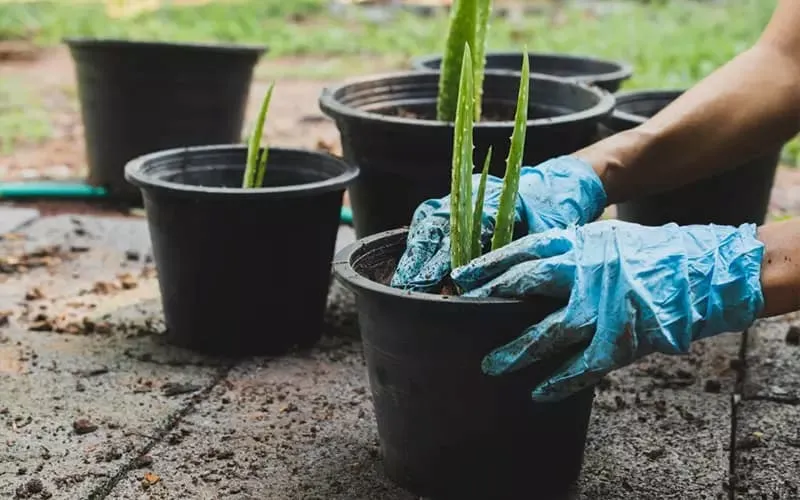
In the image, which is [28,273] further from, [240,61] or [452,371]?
[452,371]

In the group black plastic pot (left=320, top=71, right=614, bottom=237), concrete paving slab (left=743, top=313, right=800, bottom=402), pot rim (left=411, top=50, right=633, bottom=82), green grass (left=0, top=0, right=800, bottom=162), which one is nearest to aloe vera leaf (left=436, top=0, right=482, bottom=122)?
black plastic pot (left=320, top=71, right=614, bottom=237)

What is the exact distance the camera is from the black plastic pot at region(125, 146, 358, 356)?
8.84ft

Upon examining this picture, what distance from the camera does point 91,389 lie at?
102 inches

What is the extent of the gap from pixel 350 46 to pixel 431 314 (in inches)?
242

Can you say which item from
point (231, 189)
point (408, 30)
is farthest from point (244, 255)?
point (408, 30)

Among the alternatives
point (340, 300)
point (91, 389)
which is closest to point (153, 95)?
point (340, 300)

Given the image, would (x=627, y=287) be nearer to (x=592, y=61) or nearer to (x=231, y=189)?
(x=231, y=189)

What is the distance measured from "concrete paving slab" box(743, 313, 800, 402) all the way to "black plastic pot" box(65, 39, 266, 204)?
87.8 inches

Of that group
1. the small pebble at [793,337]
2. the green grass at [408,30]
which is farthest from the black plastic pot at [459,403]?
the green grass at [408,30]

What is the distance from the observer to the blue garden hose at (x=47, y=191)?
4273 millimetres

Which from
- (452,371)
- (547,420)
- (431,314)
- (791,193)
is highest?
(431,314)

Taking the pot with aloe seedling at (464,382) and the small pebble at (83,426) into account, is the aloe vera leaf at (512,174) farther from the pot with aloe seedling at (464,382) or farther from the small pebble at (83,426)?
the small pebble at (83,426)

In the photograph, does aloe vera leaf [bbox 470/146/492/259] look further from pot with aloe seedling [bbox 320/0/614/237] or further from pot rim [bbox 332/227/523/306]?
pot with aloe seedling [bbox 320/0/614/237]

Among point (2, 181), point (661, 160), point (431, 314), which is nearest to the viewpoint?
point (431, 314)
